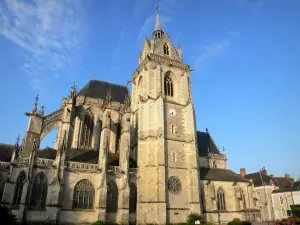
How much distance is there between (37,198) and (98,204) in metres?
4.82

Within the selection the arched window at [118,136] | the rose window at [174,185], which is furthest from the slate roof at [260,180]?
the arched window at [118,136]

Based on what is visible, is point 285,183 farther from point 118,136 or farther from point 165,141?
point 118,136

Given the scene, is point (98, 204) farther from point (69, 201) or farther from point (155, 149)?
point (155, 149)

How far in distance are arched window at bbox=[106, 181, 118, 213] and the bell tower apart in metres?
2.20

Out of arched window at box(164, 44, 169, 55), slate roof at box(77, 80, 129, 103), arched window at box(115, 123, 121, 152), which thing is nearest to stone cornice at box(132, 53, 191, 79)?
arched window at box(164, 44, 169, 55)

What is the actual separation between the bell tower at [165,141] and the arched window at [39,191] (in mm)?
8186

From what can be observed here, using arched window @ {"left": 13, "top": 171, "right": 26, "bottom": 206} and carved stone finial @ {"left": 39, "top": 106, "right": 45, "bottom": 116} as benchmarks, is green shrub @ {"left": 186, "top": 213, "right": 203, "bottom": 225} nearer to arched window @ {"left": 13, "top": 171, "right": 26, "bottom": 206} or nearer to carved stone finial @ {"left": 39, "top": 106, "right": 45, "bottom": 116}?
arched window @ {"left": 13, "top": 171, "right": 26, "bottom": 206}

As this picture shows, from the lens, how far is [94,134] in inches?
1017

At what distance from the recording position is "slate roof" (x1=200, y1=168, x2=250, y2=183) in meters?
27.7

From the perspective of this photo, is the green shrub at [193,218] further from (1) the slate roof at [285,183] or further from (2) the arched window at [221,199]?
(1) the slate roof at [285,183]

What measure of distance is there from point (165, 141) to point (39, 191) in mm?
12310

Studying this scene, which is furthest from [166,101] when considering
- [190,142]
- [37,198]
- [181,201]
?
[37,198]

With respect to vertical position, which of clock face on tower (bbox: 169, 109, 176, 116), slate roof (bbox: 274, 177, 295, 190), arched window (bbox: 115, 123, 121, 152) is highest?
clock face on tower (bbox: 169, 109, 176, 116)

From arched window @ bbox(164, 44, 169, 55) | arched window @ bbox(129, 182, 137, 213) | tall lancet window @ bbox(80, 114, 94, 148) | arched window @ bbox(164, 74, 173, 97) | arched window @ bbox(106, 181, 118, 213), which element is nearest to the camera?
arched window @ bbox(106, 181, 118, 213)
